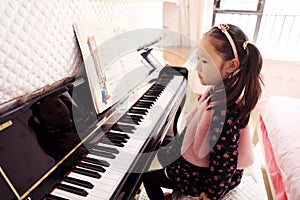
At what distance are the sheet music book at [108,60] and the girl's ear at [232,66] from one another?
0.51 meters

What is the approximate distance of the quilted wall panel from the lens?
612 mm

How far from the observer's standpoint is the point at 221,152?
32.1 inches

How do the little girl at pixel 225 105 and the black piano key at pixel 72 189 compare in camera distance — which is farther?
the little girl at pixel 225 105

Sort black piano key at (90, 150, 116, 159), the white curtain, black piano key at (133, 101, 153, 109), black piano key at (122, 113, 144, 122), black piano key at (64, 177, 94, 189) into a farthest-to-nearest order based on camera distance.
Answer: the white curtain < black piano key at (133, 101, 153, 109) < black piano key at (122, 113, 144, 122) < black piano key at (90, 150, 116, 159) < black piano key at (64, 177, 94, 189)

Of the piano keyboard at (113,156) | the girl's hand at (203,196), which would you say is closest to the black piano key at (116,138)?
the piano keyboard at (113,156)

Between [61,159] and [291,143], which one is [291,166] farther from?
[61,159]

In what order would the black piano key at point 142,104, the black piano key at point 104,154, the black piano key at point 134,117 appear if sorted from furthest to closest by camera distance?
the black piano key at point 142,104 → the black piano key at point 134,117 → the black piano key at point 104,154

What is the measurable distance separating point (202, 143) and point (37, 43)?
2.45ft

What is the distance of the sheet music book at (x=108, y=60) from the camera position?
85 cm

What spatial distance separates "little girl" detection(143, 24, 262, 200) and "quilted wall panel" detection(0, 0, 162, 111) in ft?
1.81

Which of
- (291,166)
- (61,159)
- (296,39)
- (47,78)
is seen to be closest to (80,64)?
(47,78)

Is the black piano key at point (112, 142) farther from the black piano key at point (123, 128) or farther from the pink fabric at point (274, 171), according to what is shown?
the pink fabric at point (274, 171)

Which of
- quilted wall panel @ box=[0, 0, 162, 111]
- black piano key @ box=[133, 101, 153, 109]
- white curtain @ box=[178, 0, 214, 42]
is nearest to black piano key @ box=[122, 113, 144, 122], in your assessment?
black piano key @ box=[133, 101, 153, 109]

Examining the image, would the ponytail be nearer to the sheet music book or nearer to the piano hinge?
the sheet music book
